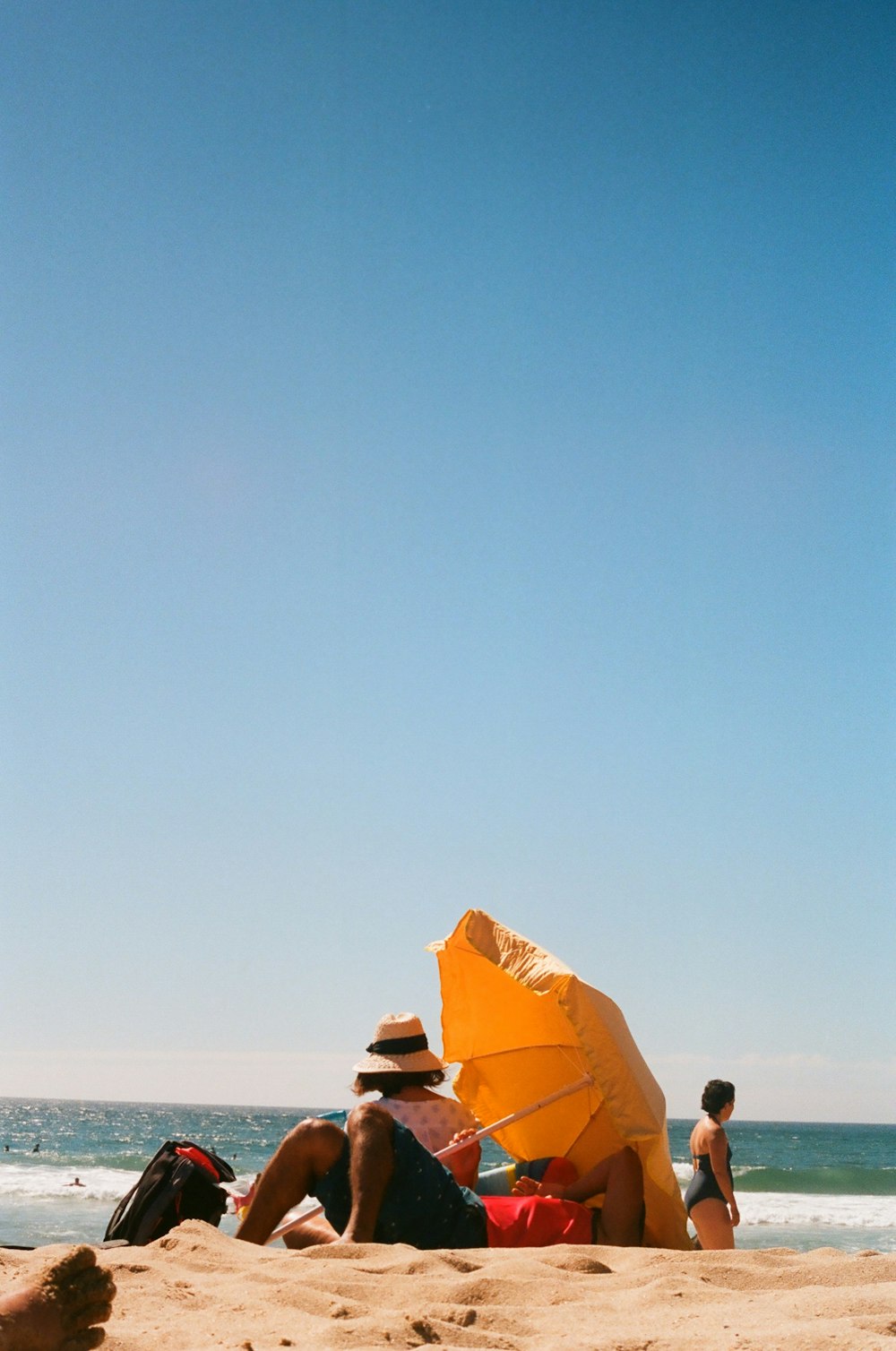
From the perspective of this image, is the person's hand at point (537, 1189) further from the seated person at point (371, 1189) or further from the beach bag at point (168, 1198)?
the beach bag at point (168, 1198)

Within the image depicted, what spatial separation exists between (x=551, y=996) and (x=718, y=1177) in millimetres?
2348

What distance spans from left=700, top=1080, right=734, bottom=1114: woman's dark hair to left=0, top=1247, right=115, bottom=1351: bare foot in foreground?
5379 mm

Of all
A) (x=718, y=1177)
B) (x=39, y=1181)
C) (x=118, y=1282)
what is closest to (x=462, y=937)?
(x=718, y=1177)

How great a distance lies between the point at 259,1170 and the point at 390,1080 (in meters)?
22.0

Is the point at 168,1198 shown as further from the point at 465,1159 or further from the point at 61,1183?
the point at 61,1183

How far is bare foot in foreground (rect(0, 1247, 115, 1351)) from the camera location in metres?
2.06

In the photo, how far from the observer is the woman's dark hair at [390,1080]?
17.3 ft

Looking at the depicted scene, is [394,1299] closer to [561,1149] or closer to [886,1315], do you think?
[886,1315]

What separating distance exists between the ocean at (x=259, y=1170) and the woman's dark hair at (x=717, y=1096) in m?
2.92

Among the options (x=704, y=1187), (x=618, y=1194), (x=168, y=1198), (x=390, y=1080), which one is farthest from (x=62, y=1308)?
(x=704, y=1187)

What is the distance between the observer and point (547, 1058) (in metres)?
6.00

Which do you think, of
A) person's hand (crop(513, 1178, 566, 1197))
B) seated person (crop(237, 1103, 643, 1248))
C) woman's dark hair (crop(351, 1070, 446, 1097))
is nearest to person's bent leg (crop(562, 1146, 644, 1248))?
person's hand (crop(513, 1178, 566, 1197))

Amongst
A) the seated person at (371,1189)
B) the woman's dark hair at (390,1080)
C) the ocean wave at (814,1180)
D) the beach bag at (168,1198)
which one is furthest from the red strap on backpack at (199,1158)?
the ocean wave at (814,1180)

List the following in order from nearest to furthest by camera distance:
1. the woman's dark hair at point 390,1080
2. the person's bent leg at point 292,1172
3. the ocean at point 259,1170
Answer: the person's bent leg at point 292,1172, the woman's dark hair at point 390,1080, the ocean at point 259,1170
